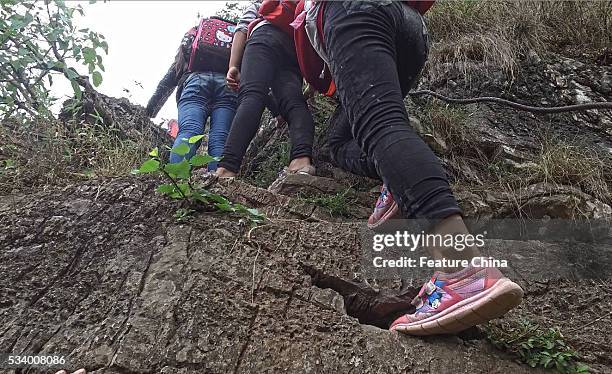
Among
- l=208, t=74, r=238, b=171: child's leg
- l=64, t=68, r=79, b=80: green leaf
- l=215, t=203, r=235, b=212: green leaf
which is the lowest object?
l=208, t=74, r=238, b=171: child's leg

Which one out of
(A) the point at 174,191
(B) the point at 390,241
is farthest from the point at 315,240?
(A) the point at 174,191

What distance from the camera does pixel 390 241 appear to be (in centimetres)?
198

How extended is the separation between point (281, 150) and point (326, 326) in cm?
174

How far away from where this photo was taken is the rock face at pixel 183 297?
4.50 feet

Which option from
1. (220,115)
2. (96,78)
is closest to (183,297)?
(96,78)

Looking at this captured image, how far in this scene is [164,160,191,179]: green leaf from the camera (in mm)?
1745

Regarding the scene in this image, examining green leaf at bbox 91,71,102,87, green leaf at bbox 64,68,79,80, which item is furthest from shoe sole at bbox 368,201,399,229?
green leaf at bbox 64,68,79,80

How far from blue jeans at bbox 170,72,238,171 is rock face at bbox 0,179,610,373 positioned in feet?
3.18

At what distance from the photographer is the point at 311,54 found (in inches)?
84.4

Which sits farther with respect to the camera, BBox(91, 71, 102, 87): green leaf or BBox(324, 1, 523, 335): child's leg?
BBox(91, 71, 102, 87): green leaf

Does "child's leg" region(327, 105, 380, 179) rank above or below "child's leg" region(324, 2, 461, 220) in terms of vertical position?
below

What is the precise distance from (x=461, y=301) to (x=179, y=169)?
106 centimetres

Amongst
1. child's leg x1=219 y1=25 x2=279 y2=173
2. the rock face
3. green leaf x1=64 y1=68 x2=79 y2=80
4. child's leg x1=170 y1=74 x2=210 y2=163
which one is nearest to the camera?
the rock face

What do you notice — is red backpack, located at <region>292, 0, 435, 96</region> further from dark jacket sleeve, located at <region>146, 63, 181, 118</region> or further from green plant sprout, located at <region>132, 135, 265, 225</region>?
dark jacket sleeve, located at <region>146, 63, 181, 118</region>
